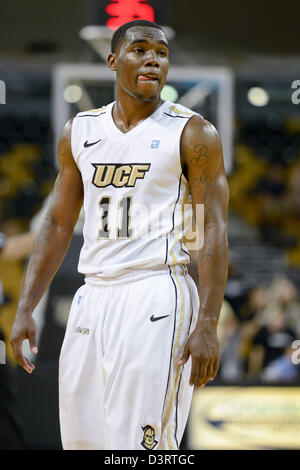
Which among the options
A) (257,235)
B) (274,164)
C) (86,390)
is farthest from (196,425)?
(274,164)

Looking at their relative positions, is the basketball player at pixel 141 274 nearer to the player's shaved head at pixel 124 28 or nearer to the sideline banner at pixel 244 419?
the player's shaved head at pixel 124 28

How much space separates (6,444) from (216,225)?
7.36 ft

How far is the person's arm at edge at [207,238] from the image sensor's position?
2.94 metres

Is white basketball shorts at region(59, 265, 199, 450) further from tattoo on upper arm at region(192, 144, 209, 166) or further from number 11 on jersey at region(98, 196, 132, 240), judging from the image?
tattoo on upper arm at region(192, 144, 209, 166)

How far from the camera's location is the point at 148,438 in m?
2.94

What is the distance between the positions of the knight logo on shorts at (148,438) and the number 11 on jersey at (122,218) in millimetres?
707

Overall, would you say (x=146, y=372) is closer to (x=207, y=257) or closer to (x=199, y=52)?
(x=207, y=257)

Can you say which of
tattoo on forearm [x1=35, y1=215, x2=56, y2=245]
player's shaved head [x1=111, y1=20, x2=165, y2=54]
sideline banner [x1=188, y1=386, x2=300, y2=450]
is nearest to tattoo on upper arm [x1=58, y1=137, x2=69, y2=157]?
tattoo on forearm [x1=35, y1=215, x2=56, y2=245]

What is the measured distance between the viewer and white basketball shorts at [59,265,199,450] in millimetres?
2955

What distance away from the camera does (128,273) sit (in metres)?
3.09

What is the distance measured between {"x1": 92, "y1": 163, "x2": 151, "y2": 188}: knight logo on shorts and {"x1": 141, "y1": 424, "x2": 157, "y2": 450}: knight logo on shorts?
89 centimetres

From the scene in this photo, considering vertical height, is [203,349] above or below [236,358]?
above

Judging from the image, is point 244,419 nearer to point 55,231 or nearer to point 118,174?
point 55,231
